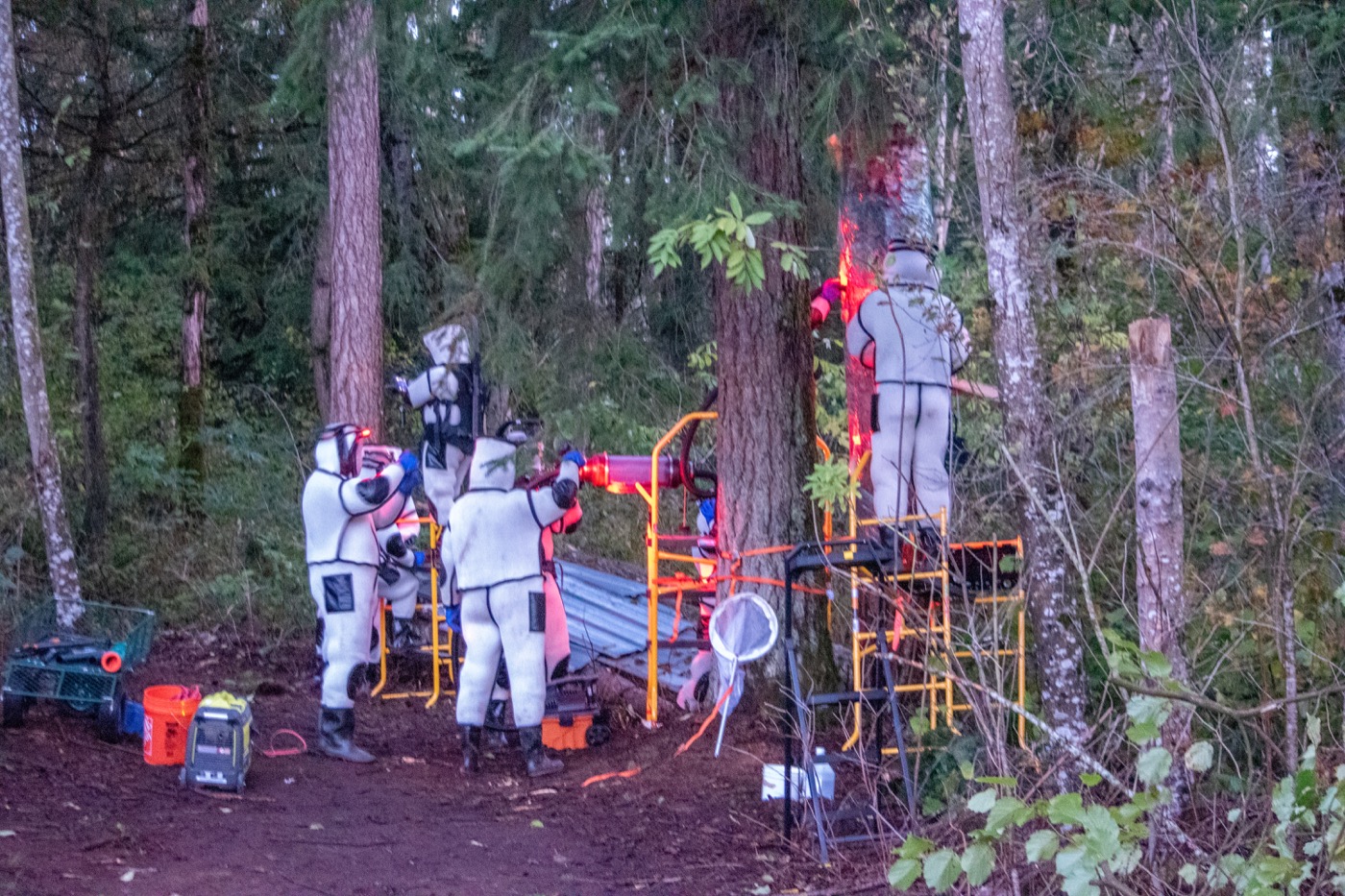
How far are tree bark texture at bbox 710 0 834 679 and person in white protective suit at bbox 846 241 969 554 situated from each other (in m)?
0.66

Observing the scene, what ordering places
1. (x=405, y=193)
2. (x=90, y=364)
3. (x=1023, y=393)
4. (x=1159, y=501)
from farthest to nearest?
(x=405, y=193) → (x=90, y=364) → (x=1023, y=393) → (x=1159, y=501)

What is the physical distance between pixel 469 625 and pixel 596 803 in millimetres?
1467

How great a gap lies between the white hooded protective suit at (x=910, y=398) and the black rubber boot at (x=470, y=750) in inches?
109

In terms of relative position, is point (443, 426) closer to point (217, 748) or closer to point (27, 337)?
point (27, 337)

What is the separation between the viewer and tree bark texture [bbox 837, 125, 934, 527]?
814 cm

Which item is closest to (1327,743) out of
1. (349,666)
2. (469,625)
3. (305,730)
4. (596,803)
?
(596,803)

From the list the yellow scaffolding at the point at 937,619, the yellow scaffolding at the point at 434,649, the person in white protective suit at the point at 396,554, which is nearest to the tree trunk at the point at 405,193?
the person in white protective suit at the point at 396,554

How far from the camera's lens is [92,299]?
1545 cm

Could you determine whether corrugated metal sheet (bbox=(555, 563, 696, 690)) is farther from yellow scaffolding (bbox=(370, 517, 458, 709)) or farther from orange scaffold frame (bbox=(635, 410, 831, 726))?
yellow scaffolding (bbox=(370, 517, 458, 709))

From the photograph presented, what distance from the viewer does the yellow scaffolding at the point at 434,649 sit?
1015 cm

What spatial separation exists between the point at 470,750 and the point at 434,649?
84.8 inches

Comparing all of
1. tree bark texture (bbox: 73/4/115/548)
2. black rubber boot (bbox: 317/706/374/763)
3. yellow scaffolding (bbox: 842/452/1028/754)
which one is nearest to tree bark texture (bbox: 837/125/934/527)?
yellow scaffolding (bbox: 842/452/1028/754)

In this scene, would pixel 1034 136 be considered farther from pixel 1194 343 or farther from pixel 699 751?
pixel 699 751

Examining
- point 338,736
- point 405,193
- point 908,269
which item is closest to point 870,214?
point 908,269
